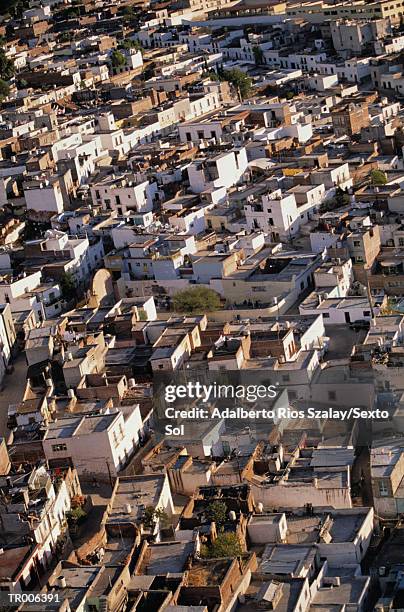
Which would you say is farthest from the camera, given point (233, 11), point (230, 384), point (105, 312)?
point (233, 11)

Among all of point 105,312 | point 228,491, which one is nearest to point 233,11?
point 105,312

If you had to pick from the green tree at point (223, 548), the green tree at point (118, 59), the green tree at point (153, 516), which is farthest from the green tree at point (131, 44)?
the green tree at point (223, 548)

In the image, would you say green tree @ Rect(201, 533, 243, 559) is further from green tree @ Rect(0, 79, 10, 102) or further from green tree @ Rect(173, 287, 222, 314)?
green tree @ Rect(0, 79, 10, 102)

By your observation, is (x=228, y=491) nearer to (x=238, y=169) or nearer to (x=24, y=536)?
(x=24, y=536)

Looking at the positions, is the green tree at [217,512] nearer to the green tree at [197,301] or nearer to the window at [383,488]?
the window at [383,488]

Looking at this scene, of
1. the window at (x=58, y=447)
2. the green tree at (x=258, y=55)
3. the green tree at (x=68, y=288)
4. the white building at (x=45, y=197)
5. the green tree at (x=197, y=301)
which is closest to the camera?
the window at (x=58, y=447)
